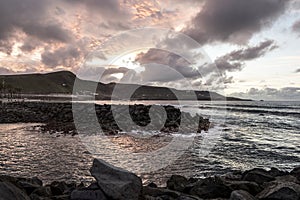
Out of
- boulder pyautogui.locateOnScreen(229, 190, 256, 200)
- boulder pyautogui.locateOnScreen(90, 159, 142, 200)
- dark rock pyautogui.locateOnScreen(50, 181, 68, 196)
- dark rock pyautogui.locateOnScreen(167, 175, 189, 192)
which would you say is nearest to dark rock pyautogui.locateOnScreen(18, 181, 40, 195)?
dark rock pyautogui.locateOnScreen(50, 181, 68, 196)

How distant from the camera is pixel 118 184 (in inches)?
212

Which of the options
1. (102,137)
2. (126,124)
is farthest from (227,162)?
(126,124)

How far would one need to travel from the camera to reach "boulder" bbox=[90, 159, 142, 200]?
209 inches

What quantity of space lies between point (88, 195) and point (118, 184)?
2.14ft

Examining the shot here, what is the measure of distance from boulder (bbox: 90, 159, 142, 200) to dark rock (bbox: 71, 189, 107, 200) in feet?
0.35

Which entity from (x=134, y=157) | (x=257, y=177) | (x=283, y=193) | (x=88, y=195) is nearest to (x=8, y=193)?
(x=88, y=195)

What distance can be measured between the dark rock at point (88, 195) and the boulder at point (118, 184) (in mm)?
108

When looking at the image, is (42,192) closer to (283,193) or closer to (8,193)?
(8,193)

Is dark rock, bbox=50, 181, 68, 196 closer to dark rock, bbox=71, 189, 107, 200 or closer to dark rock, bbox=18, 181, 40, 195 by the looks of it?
dark rock, bbox=18, 181, 40, 195

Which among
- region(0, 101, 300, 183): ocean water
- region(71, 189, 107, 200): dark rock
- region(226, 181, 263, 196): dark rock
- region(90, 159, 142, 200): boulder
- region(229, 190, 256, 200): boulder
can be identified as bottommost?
region(0, 101, 300, 183): ocean water

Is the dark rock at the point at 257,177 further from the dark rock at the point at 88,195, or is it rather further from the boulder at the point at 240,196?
the dark rock at the point at 88,195

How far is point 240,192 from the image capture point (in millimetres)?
5801

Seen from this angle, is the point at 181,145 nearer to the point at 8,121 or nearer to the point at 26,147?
the point at 26,147

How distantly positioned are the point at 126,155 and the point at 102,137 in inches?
218
